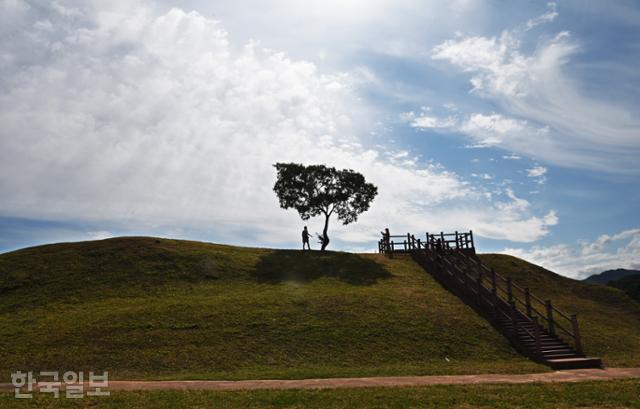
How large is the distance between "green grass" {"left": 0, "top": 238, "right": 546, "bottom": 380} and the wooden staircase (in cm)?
87

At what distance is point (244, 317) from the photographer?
83.3 feet

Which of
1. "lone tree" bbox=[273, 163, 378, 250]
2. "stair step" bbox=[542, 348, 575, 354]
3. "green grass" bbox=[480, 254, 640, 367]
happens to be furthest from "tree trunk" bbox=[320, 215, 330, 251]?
"stair step" bbox=[542, 348, 575, 354]

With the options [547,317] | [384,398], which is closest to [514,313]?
[547,317]

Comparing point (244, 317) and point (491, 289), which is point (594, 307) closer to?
point (491, 289)

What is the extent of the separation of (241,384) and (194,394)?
219 cm

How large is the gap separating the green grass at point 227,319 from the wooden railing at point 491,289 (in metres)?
1.31

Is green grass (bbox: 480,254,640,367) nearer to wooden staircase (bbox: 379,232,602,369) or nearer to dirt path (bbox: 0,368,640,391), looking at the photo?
wooden staircase (bbox: 379,232,602,369)

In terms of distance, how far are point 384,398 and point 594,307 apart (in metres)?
30.0

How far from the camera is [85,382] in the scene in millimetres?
16672

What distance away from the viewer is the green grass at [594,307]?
2416cm

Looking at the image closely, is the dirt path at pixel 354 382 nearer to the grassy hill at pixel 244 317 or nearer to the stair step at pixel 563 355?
the grassy hill at pixel 244 317

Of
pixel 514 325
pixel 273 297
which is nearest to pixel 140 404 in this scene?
pixel 273 297

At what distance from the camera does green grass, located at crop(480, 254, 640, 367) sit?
24164 millimetres

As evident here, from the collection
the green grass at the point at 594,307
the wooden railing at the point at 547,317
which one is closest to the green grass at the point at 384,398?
the wooden railing at the point at 547,317
